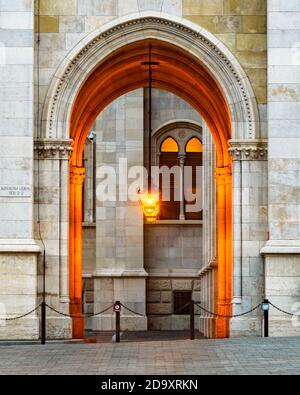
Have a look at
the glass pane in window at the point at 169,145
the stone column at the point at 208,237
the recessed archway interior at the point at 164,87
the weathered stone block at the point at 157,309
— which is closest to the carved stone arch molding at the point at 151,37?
the recessed archway interior at the point at 164,87

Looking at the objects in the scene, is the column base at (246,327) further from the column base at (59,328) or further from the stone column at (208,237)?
the stone column at (208,237)

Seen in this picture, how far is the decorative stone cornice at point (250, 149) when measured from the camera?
34.0m

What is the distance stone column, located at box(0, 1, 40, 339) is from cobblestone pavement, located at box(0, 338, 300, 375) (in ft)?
5.49

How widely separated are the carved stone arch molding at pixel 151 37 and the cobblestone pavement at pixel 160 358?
610cm

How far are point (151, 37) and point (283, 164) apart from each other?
16.7 ft

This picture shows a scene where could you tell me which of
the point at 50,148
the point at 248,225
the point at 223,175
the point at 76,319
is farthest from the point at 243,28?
the point at 76,319

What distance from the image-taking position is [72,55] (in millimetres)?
33875

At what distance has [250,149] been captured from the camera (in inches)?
1340

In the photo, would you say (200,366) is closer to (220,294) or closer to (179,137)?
(220,294)

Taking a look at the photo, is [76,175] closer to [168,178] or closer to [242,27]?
[242,27]

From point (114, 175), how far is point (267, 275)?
20.9 m

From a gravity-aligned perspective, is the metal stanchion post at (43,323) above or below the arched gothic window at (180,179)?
below
